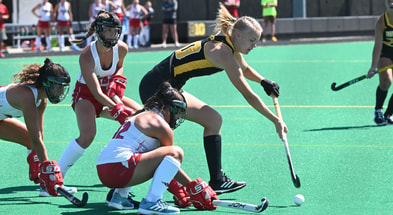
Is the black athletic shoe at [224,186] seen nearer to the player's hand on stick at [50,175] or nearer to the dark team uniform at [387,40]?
the player's hand on stick at [50,175]

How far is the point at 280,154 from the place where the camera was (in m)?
9.48

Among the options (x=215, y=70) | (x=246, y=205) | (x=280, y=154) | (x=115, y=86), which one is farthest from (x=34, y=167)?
(x=280, y=154)

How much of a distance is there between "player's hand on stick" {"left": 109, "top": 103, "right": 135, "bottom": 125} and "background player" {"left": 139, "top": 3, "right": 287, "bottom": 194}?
0.25 meters

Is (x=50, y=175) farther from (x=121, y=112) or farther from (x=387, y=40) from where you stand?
(x=387, y=40)

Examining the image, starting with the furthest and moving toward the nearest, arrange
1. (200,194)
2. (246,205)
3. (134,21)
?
(134,21) → (200,194) → (246,205)

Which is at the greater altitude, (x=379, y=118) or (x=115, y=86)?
(x=115, y=86)

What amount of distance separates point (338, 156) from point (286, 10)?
91.0 ft

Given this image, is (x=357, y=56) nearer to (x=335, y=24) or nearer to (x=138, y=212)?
(x=335, y=24)

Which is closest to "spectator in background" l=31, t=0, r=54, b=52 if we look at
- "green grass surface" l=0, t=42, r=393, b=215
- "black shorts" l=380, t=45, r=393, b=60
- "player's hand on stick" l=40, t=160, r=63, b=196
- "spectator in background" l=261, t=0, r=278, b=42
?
"spectator in background" l=261, t=0, r=278, b=42

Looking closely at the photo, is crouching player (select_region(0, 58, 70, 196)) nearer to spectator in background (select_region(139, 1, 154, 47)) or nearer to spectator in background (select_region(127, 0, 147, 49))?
spectator in background (select_region(127, 0, 147, 49))

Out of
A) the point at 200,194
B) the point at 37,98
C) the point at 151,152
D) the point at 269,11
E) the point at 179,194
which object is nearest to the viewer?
the point at 151,152

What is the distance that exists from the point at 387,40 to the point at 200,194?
574 centimetres

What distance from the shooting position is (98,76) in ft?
26.1

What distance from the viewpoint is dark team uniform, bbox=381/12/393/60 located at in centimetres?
1152
